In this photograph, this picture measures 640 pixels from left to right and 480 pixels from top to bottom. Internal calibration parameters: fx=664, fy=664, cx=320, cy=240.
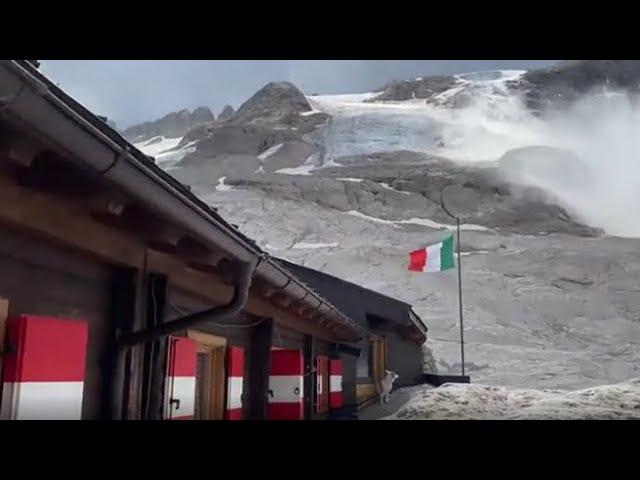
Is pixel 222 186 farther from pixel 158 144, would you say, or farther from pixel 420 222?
pixel 158 144

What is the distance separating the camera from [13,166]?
177cm

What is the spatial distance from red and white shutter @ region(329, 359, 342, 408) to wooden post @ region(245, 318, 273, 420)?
3021 mm

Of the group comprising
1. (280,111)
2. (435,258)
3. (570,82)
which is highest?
(570,82)

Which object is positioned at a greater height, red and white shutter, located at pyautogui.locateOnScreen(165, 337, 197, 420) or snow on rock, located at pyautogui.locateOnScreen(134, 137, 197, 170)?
snow on rock, located at pyautogui.locateOnScreen(134, 137, 197, 170)

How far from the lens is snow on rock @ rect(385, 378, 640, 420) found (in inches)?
255

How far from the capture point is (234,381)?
3.83 m

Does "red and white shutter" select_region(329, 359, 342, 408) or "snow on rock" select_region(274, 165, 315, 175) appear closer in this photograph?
"red and white shutter" select_region(329, 359, 342, 408)

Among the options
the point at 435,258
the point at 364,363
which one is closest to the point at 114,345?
the point at 364,363

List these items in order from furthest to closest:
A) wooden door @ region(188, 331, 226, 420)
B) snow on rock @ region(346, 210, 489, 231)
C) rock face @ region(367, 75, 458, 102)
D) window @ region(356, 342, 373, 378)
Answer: rock face @ region(367, 75, 458, 102)
snow on rock @ region(346, 210, 489, 231)
window @ region(356, 342, 373, 378)
wooden door @ region(188, 331, 226, 420)

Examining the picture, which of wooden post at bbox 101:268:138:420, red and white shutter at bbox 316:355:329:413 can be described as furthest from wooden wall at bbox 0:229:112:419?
red and white shutter at bbox 316:355:329:413

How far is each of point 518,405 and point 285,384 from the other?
386cm

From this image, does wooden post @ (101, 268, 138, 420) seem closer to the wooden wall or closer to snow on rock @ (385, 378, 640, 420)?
the wooden wall
